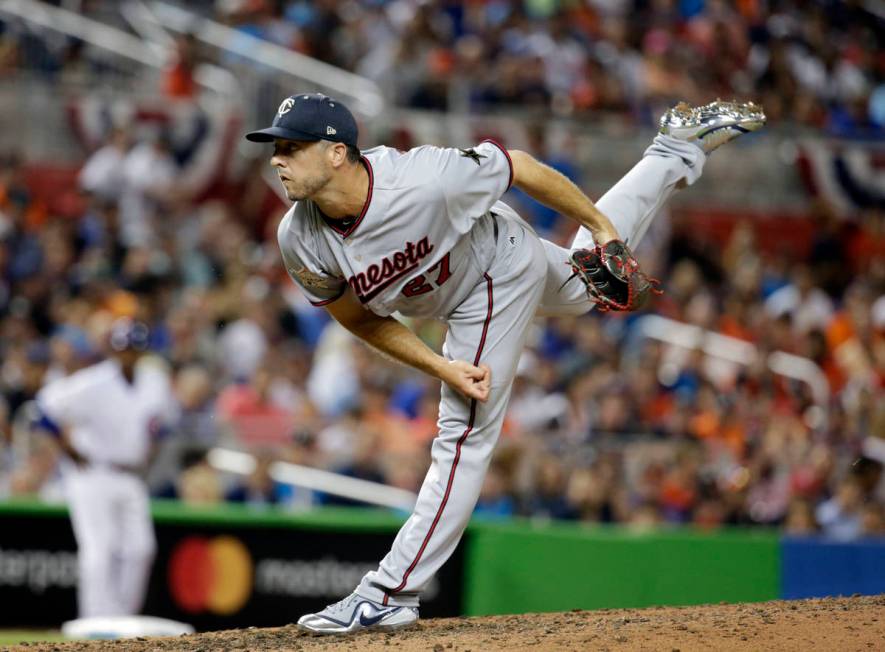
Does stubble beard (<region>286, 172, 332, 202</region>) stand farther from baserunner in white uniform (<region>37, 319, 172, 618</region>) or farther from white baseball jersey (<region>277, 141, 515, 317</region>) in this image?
baserunner in white uniform (<region>37, 319, 172, 618</region>)

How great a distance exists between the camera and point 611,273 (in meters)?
5.58

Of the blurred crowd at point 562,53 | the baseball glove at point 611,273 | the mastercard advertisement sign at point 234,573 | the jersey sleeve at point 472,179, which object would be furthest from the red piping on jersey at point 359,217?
the blurred crowd at point 562,53

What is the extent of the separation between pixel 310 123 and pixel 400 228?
52 cm

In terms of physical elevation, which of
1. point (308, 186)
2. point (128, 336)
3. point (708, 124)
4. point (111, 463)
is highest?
point (708, 124)

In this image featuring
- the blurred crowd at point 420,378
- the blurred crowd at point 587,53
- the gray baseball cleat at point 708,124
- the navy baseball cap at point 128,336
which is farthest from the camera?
the blurred crowd at point 587,53

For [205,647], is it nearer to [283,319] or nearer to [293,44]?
[283,319]

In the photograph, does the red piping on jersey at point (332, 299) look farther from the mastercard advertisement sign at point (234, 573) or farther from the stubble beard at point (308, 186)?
the mastercard advertisement sign at point (234, 573)

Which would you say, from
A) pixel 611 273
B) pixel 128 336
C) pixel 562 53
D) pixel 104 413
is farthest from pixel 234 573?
pixel 562 53

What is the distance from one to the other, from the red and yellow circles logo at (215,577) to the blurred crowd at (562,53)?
6.20 m

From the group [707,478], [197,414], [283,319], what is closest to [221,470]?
[197,414]

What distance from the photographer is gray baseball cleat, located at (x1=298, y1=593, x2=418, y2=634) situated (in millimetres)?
5535

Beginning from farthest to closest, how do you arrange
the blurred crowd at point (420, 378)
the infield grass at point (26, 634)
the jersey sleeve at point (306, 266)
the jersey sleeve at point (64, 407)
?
the blurred crowd at point (420, 378)
the jersey sleeve at point (64, 407)
the infield grass at point (26, 634)
the jersey sleeve at point (306, 266)

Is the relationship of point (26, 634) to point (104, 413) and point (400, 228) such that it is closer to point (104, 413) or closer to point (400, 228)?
point (104, 413)

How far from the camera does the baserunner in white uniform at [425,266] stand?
207 inches
